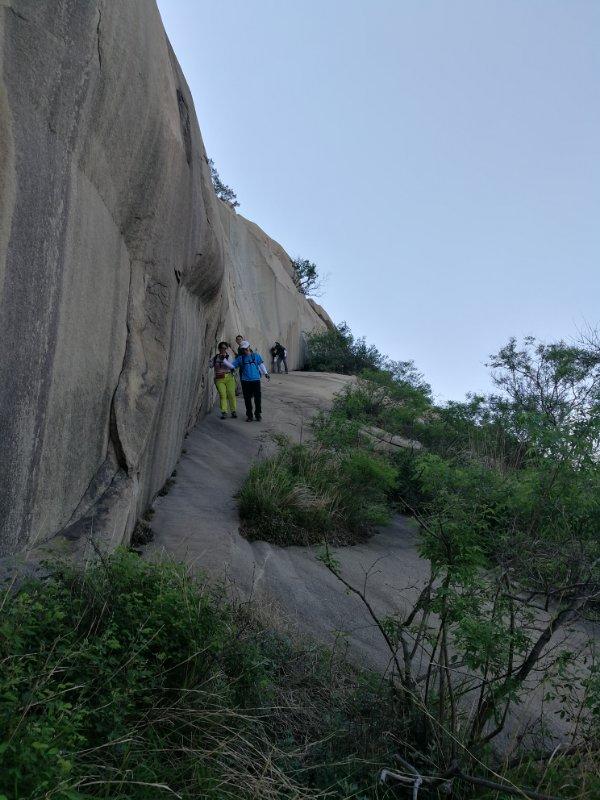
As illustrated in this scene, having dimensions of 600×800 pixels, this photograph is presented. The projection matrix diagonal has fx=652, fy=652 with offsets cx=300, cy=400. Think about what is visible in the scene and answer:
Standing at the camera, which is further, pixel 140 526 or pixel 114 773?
pixel 140 526

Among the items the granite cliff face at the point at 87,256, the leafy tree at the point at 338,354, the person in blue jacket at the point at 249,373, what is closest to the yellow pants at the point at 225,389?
the person in blue jacket at the point at 249,373

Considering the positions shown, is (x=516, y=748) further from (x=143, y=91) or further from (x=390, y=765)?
(x=143, y=91)

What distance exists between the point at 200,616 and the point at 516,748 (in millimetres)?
1917

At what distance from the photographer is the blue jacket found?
11703 mm

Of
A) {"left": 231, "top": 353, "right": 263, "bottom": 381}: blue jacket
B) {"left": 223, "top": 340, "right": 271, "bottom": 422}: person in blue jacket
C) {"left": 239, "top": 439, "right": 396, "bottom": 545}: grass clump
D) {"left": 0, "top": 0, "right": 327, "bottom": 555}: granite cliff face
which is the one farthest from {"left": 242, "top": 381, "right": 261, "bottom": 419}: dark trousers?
{"left": 0, "top": 0, "right": 327, "bottom": 555}: granite cliff face

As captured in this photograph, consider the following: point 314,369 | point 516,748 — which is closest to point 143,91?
point 516,748

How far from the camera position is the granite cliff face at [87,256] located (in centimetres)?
329

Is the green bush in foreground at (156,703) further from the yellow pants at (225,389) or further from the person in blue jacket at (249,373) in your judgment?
the person in blue jacket at (249,373)

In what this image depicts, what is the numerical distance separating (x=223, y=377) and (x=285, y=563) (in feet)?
18.5

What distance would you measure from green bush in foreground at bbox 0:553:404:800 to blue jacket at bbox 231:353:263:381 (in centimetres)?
782

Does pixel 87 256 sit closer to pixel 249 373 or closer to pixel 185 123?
pixel 185 123

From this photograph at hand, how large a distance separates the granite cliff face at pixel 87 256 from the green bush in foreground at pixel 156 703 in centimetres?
71

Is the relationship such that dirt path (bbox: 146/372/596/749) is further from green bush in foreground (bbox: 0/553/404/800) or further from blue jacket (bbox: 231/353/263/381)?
blue jacket (bbox: 231/353/263/381)

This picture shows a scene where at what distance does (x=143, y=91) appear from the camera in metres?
4.66
